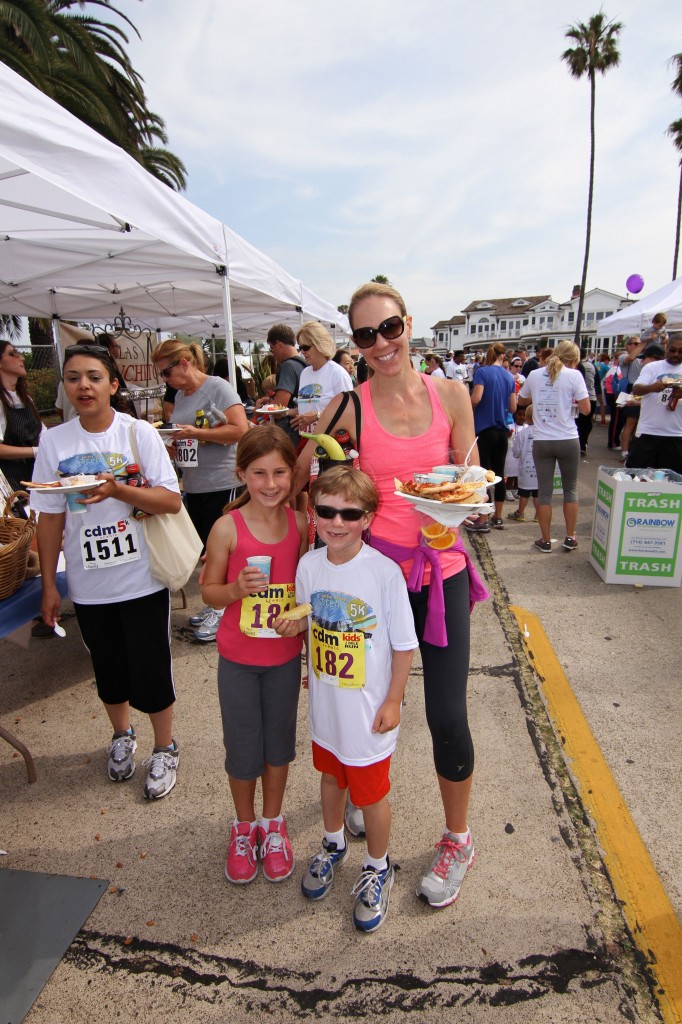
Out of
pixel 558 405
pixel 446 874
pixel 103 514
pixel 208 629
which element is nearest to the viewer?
pixel 446 874

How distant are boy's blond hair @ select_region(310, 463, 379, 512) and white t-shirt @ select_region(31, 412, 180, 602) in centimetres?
103

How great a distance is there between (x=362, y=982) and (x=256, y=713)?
0.89 m

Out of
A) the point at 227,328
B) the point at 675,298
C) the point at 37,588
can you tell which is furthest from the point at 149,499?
the point at 675,298

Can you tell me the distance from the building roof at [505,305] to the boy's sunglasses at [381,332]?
271 feet

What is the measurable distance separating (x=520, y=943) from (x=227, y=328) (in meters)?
5.42

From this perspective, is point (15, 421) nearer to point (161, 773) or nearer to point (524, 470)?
point (161, 773)

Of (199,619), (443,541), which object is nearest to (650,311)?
(199,619)

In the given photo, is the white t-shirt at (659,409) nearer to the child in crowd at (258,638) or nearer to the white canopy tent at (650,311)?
the child in crowd at (258,638)

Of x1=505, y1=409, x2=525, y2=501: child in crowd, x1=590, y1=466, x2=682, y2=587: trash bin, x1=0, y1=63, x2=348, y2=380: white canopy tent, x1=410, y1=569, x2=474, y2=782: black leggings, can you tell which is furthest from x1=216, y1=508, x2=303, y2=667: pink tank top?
x1=505, y1=409, x2=525, y2=501: child in crowd

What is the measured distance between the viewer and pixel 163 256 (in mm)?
5402

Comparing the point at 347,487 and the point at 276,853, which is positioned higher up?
the point at 347,487

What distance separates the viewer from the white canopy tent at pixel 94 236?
290cm

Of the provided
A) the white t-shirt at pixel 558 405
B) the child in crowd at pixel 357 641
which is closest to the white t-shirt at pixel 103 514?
the child in crowd at pixel 357 641

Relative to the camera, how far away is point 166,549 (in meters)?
2.53
